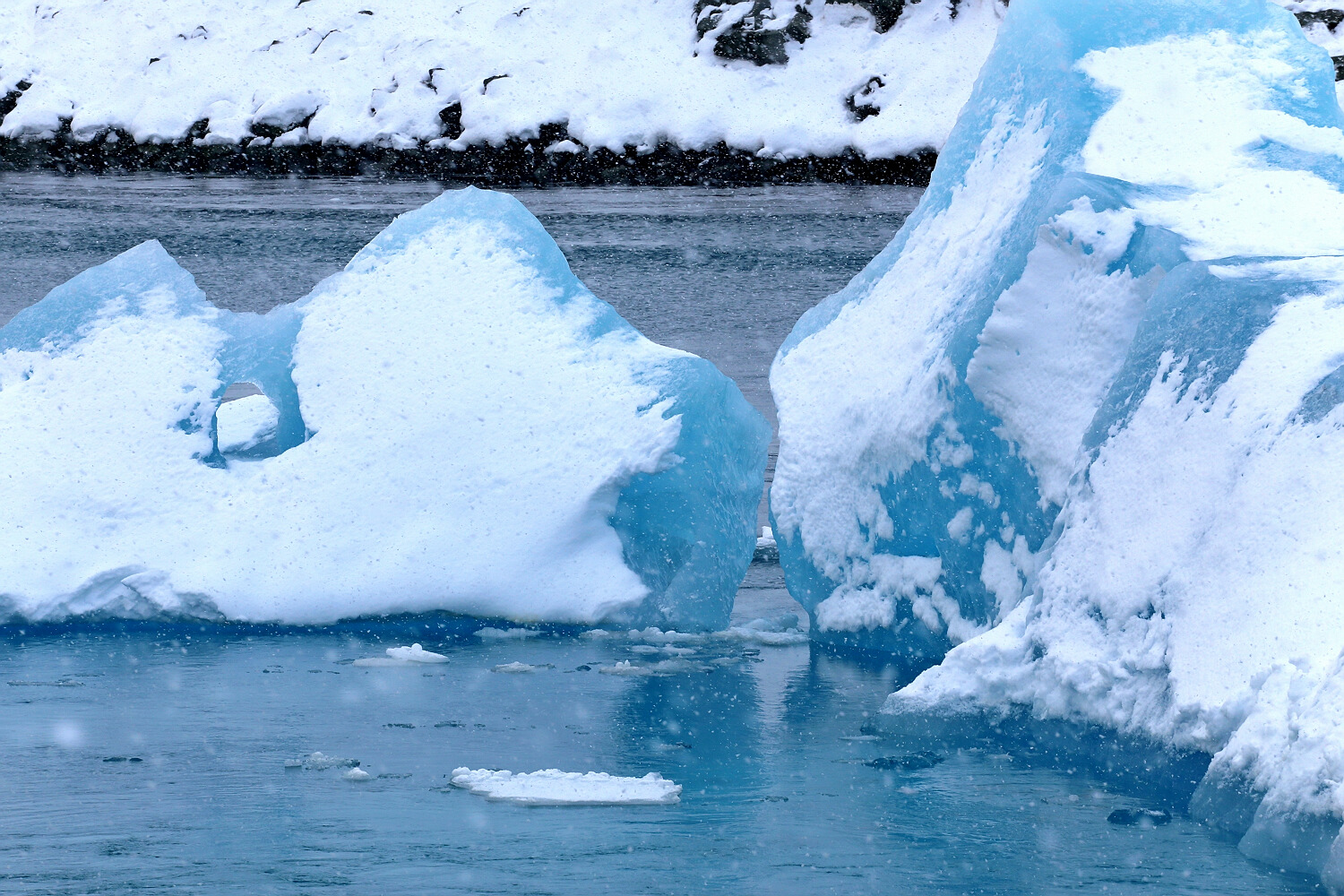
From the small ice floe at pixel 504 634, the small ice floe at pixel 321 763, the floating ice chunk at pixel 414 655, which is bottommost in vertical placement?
the small ice floe at pixel 504 634

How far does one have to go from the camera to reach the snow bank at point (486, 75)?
83.7 feet

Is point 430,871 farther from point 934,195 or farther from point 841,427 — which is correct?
point 934,195

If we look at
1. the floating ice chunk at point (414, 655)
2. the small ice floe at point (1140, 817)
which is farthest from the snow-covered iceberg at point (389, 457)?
the small ice floe at point (1140, 817)

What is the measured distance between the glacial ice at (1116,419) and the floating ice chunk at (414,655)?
126 centimetres

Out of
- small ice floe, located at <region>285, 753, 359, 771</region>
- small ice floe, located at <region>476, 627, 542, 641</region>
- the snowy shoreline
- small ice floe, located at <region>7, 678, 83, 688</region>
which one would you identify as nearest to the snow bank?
the snowy shoreline

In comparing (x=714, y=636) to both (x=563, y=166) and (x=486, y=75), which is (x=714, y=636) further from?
(x=486, y=75)

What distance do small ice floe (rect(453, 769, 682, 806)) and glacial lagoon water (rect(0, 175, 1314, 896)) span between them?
0.05 m

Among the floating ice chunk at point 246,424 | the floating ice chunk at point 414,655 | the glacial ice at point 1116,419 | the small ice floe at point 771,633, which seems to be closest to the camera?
the glacial ice at point 1116,419

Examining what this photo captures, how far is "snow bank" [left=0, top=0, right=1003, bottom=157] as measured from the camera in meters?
25.5

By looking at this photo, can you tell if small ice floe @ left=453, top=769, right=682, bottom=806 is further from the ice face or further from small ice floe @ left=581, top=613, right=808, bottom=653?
small ice floe @ left=581, top=613, right=808, bottom=653

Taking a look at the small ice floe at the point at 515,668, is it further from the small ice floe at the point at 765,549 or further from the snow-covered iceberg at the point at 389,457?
the small ice floe at the point at 765,549

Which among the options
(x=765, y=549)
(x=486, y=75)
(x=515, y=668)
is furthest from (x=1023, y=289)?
(x=486, y=75)

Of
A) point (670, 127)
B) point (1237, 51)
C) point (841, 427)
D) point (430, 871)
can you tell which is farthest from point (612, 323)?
point (670, 127)

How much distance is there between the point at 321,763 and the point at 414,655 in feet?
3.75
